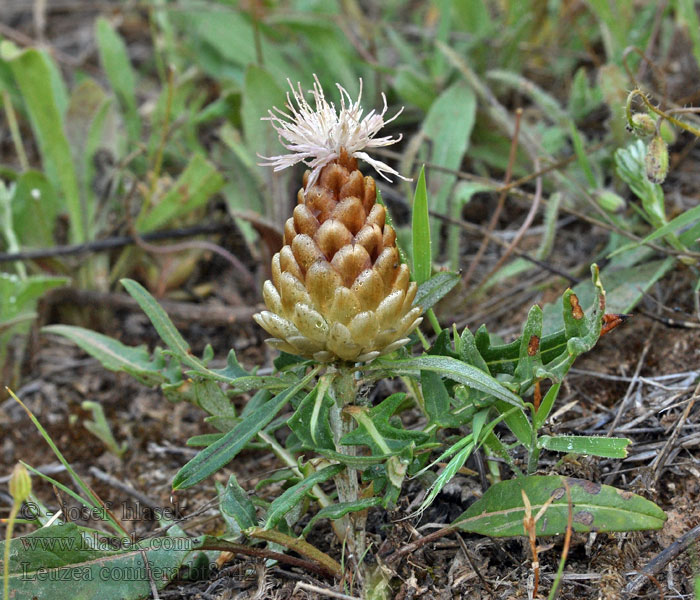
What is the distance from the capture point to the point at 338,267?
185 cm

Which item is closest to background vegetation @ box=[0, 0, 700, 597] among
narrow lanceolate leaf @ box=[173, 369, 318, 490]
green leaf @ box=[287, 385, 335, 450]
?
narrow lanceolate leaf @ box=[173, 369, 318, 490]

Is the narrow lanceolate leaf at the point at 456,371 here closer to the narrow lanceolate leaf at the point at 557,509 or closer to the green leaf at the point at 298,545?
the narrow lanceolate leaf at the point at 557,509

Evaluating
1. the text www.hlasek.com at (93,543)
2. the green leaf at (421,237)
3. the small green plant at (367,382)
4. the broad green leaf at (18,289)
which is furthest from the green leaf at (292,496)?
the broad green leaf at (18,289)

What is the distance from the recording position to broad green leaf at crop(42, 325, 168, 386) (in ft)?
8.16

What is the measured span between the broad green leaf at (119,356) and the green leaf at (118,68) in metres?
1.88

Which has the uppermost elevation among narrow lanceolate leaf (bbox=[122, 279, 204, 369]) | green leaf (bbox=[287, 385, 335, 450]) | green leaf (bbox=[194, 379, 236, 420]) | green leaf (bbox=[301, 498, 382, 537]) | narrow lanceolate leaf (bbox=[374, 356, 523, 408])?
narrow lanceolate leaf (bbox=[122, 279, 204, 369])

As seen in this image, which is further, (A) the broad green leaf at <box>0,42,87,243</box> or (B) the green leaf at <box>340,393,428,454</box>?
(A) the broad green leaf at <box>0,42,87,243</box>

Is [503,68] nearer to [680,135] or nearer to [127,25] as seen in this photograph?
[680,135]

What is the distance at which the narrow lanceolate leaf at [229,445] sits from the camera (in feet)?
6.43

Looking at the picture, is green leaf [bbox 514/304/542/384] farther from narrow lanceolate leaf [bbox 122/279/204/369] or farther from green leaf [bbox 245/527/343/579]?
narrow lanceolate leaf [bbox 122/279/204/369]

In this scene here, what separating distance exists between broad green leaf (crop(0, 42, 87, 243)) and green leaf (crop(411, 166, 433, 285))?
7.23 ft

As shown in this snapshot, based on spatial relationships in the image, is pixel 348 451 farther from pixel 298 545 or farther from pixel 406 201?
pixel 406 201

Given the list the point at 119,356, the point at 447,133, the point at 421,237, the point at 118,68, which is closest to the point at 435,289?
the point at 421,237

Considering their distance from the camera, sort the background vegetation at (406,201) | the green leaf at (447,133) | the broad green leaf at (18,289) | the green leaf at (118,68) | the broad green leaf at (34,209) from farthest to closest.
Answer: the green leaf at (118,68)
the broad green leaf at (34,209)
the green leaf at (447,133)
the broad green leaf at (18,289)
the background vegetation at (406,201)
